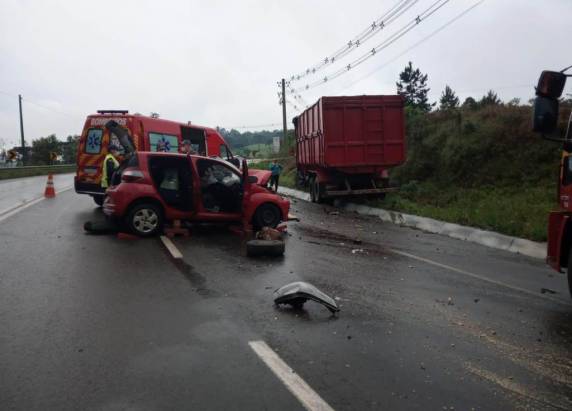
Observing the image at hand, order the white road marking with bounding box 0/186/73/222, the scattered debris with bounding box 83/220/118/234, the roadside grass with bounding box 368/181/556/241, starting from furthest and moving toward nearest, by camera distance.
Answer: the white road marking with bounding box 0/186/73/222, the roadside grass with bounding box 368/181/556/241, the scattered debris with bounding box 83/220/118/234

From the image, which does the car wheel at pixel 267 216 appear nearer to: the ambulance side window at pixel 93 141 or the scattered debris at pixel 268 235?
the scattered debris at pixel 268 235

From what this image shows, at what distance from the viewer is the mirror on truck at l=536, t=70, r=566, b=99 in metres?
5.26

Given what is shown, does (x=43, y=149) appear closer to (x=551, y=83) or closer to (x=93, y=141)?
(x=93, y=141)

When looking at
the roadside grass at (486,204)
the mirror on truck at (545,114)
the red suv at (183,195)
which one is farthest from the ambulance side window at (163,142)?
the mirror on truck at (545,114)

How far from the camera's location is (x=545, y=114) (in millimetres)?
5355

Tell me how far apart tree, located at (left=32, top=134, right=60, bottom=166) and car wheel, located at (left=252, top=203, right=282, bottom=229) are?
68828 millimetres

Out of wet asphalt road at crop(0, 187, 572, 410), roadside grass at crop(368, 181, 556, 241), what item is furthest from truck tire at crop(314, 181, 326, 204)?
wet asphalt road at crop(0, 187, 572, 410)

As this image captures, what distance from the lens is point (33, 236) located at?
10156 millimetres

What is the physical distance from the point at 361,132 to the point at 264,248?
895 centimetres

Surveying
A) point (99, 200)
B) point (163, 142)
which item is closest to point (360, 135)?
point (163, 142)

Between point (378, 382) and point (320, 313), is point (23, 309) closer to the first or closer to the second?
point (320, 313)

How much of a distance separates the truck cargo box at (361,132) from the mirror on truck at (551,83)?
11201 mm

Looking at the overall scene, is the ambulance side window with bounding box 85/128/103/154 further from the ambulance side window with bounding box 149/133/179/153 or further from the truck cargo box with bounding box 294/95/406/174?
the truck cargo box with bounding box 294/95/406/174

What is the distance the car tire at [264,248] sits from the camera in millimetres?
8539
